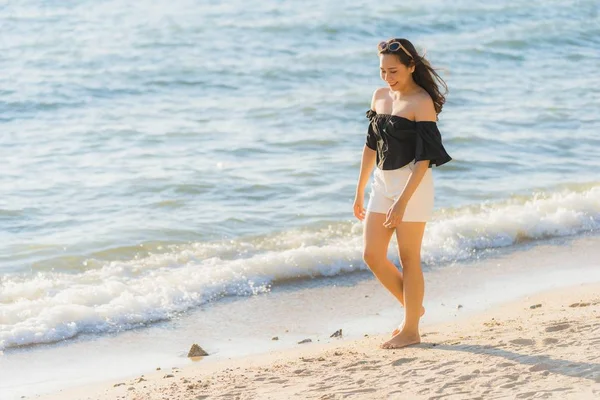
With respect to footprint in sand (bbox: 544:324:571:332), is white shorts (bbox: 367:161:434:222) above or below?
above

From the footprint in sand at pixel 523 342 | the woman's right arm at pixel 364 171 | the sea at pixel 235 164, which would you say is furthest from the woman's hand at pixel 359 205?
the footprint in sand at pixel 523 342

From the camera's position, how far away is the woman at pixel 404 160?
5633 millimetres

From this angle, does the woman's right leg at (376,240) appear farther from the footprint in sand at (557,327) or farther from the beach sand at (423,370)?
the footprint in sand at (557,327)

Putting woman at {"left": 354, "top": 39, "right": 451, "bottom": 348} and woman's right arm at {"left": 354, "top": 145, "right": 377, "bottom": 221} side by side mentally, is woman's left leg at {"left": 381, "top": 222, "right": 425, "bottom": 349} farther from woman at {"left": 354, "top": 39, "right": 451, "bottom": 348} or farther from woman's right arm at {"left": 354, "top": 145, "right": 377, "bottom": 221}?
woman's right arm at {"left": 354, "top": 145, "right": 377, "bottom": 221}

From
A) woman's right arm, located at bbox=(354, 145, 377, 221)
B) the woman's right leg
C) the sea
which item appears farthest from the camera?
the sea

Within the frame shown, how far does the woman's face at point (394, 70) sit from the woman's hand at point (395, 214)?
66cm

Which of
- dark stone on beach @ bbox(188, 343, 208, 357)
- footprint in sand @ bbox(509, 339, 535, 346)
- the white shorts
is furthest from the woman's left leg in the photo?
dark stone on beach @ bbox(188, 343, 208, 357)

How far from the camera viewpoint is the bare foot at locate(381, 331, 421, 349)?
5.95 metres

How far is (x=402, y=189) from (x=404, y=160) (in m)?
0.16

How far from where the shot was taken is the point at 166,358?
6543 mm

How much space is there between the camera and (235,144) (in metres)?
12.3

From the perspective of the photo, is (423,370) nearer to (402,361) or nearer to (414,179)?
(402,361)

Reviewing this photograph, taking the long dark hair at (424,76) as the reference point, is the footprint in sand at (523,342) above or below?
below

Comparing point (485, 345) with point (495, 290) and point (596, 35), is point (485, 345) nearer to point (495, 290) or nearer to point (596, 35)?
point (495, 290)
